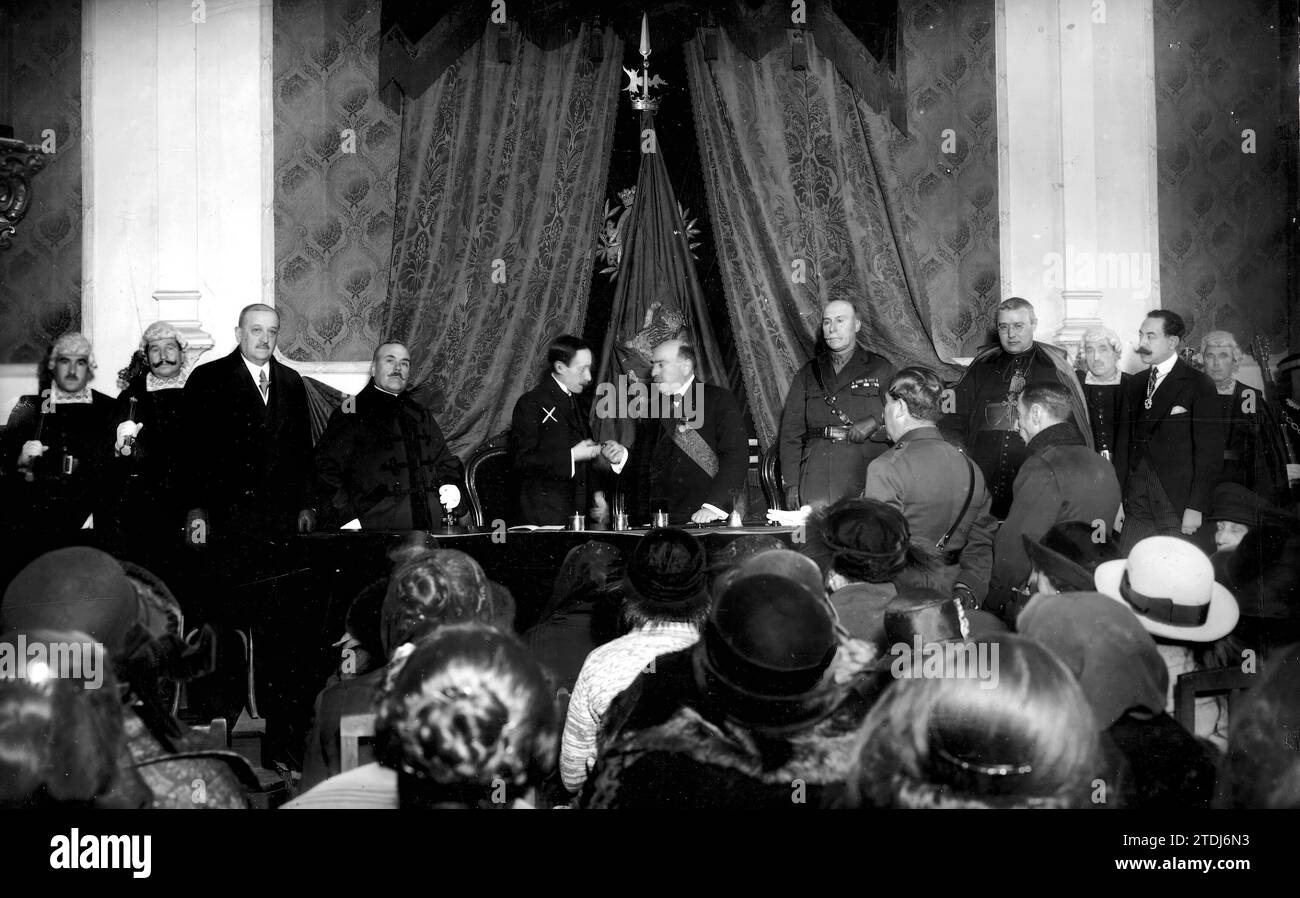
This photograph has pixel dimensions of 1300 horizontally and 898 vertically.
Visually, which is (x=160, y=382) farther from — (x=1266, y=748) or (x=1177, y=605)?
(x=1266, y=748)

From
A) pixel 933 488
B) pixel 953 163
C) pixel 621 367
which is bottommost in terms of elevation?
pixel 933 488

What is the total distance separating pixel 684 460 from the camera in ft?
17.6

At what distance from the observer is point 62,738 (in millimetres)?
3545

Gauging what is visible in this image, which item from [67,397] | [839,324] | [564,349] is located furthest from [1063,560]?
[67,397]

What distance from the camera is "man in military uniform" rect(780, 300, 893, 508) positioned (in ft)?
17.9

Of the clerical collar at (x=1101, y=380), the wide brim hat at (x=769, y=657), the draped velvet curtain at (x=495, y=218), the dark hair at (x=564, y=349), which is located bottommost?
the wide brim hat at (x=769, y=657)

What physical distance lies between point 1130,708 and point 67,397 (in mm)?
4540

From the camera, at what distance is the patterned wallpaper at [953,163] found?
6270 mm

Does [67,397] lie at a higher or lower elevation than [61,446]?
higher

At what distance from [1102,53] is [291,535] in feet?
16.0

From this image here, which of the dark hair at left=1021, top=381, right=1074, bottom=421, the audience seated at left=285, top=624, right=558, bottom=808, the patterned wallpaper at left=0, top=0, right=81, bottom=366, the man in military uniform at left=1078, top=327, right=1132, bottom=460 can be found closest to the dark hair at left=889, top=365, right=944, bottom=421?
the dark hair at left=1021, top=381, right=1074, bottom=421

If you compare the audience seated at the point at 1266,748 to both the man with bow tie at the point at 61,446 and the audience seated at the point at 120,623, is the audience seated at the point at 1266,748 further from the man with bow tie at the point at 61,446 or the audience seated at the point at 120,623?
the man with bow tie at the point at 61,446

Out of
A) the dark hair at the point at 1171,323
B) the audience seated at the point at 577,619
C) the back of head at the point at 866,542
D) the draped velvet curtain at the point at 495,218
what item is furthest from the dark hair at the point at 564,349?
the dark hair at the point at 1171,323
